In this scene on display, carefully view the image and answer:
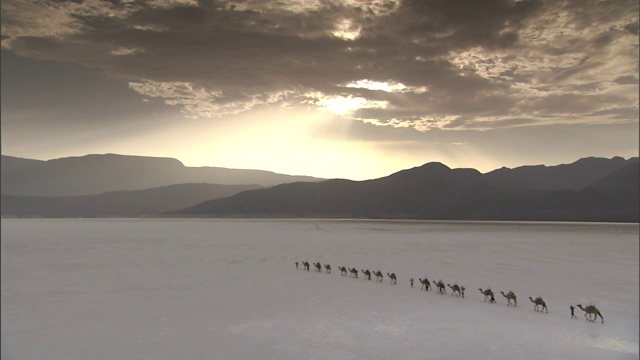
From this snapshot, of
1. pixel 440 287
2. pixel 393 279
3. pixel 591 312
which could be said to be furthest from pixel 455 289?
pixel 591 312

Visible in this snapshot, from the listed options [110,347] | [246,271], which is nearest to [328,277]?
[246,271]

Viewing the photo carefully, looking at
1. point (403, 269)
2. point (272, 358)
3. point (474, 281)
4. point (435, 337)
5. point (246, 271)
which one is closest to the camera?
point (272, 358)

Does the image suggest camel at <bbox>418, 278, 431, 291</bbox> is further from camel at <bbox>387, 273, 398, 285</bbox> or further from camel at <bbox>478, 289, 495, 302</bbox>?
camel at <bbox>478, 289, 495, 302</bbox>

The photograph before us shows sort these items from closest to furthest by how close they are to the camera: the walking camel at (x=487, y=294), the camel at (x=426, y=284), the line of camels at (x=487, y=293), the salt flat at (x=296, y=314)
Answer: the salt flat at (x=296, y=314)
the line of camels at (x=487, y=293)
the walking camel at (x=487, y=294)
the camel at (x=426, y=284)

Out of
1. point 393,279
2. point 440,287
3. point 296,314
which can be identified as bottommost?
point 296,314

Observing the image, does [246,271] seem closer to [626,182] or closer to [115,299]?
[115,299]

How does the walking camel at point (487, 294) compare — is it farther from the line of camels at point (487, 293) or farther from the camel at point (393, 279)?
the camel at point (393, 279)

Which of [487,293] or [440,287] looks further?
[440,287]

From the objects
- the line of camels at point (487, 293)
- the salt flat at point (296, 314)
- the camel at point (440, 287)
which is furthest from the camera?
the camel at point (440, 287)

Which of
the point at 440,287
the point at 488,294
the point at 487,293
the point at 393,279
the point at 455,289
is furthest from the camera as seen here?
the point at 393,279

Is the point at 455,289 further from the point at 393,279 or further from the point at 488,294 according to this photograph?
the point at 393,279

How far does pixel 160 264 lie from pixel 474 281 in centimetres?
2177

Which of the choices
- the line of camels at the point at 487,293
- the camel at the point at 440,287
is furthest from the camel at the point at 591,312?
the camel at the point at 440,287

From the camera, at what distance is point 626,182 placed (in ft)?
651
